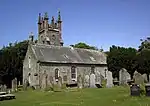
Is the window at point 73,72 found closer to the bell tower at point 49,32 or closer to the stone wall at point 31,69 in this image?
the stone wall at point 31,69

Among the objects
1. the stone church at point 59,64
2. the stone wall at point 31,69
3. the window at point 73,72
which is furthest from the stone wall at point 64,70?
the stone wall at point 31,69

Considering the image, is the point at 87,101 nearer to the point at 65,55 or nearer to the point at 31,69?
the point at 31,69

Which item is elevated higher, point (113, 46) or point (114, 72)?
point (113, 46)

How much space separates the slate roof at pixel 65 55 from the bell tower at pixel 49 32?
15206 mm

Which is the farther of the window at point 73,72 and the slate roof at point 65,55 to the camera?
the window at point 73,72

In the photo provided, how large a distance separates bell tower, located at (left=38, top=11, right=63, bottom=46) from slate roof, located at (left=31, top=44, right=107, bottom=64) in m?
15.2

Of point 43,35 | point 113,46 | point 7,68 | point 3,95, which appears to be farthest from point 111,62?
point 3,95

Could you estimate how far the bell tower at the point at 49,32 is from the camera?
6475cm

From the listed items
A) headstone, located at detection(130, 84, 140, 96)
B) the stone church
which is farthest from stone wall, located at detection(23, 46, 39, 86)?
headstone, located at detection(130, 84, 140, 96)

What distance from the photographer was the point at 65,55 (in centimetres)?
4731

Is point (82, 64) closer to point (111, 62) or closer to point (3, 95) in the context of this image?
point (111, 62)

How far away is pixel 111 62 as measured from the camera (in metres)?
59.6

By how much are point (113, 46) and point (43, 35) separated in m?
21.6

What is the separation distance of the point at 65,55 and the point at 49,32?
19.9 m
